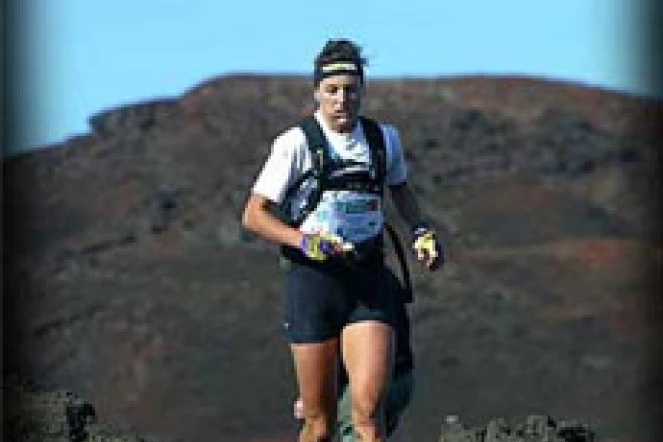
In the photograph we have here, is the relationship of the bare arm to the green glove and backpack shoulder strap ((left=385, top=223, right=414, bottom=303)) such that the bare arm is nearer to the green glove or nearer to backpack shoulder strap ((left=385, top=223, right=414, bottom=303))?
the green glove

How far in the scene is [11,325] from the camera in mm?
9438

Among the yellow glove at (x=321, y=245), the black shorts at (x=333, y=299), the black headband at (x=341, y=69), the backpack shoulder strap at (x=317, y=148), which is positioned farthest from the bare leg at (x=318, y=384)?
the black headband at (x=341, y=69)

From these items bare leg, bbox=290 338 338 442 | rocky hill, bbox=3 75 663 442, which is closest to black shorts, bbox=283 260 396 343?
bare leg, bbox=290 338 338 442

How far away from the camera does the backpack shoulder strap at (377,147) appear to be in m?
5.98

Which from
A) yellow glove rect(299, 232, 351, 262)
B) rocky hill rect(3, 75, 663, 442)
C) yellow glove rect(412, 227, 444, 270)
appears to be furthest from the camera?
rocky hill rect(3, 75, 663, 442)

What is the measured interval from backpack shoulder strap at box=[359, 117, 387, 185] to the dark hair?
0.48 ft

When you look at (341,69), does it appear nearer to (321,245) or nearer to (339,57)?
(339,57)

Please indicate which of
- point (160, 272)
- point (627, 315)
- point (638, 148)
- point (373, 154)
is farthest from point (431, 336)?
point (373, 154)

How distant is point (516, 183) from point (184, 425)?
18.4 metres

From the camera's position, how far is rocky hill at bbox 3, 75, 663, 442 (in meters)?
29.8

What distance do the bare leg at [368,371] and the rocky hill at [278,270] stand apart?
1355 centimetres

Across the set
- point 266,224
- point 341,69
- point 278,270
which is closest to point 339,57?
point 341,69

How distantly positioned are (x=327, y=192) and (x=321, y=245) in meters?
0.20

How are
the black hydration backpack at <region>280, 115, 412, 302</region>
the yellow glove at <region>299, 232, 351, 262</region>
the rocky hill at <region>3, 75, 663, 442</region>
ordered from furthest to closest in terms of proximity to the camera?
the rocky hill at <region>3, 75, 663, 442</region>, the black hydration backpack at <region>280, 115, 412, 302</region>, the yellow glove at <region>299, 232, 351, 262</region>
